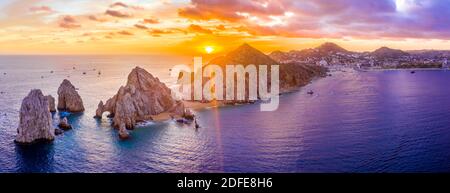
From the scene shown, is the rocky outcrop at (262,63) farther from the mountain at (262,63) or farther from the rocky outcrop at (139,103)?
the rocky outcrop at (139,103)

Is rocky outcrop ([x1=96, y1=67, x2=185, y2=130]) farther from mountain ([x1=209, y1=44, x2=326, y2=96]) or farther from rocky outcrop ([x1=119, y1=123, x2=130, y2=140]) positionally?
mountain ([x1=209, y1=44, x2=326, y2=96])

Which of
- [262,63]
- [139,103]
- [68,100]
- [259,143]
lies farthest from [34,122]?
[262,63]

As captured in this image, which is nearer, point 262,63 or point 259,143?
point 259,143

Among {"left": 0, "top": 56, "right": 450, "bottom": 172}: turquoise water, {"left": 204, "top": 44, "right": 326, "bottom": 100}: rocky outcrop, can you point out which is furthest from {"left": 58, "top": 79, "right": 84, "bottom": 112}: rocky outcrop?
{"left": 204, "top": 44, "right": 326, "bottom": 100}: rocky outcrop

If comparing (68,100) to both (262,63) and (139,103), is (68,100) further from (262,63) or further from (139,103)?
(262,63)

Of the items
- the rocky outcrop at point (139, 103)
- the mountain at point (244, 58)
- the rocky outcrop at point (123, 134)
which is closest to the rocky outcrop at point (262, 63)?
the mountain at point (244, 58)
